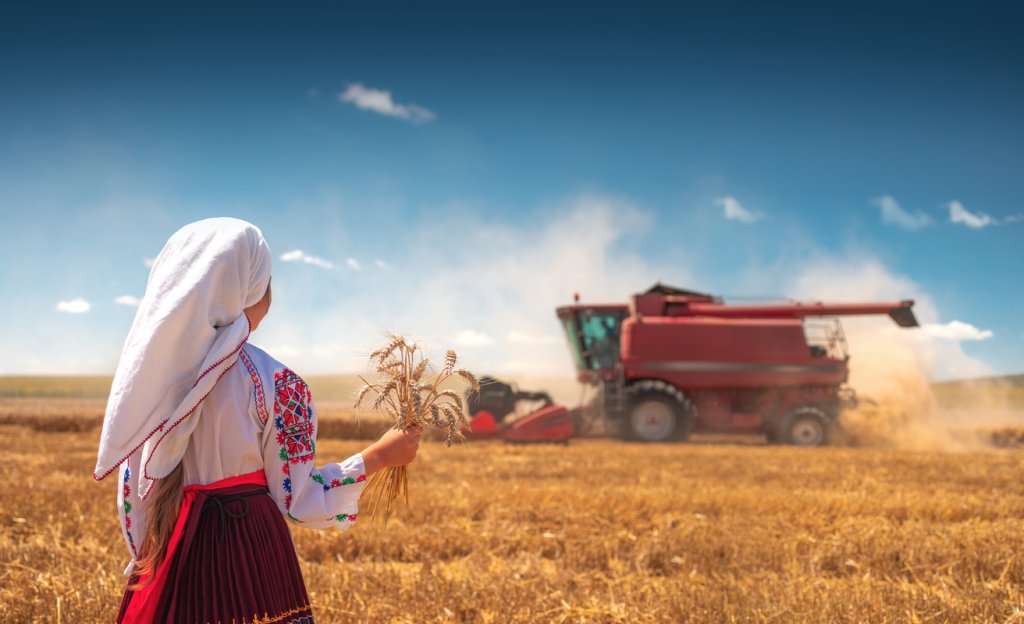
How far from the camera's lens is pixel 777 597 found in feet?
13.0

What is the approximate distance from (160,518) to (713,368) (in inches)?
615

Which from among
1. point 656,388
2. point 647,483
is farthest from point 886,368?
point 647,483

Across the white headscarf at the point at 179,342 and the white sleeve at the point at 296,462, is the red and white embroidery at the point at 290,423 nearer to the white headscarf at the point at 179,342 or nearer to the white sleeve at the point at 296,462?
the white sleeve at the point at 296,462

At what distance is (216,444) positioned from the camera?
2.08 meters

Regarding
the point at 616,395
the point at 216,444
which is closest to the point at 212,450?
the point at 216,444

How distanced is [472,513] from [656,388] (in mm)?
10745

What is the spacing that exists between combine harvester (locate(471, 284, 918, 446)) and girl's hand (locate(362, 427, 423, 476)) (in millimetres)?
14059

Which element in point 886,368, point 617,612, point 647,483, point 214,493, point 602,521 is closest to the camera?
point 214,493

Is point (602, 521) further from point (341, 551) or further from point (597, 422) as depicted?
point (597, 422)

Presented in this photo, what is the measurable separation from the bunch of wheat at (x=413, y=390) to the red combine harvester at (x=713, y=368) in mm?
14070

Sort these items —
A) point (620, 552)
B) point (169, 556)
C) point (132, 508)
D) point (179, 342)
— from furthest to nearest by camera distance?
point (620, 552)
point (132, 508)
point (169, 556)
point (179, 342)

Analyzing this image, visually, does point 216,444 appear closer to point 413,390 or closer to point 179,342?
point 179,342

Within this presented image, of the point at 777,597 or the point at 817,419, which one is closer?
the point at 777,597

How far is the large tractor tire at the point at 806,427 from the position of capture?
16359 mm
